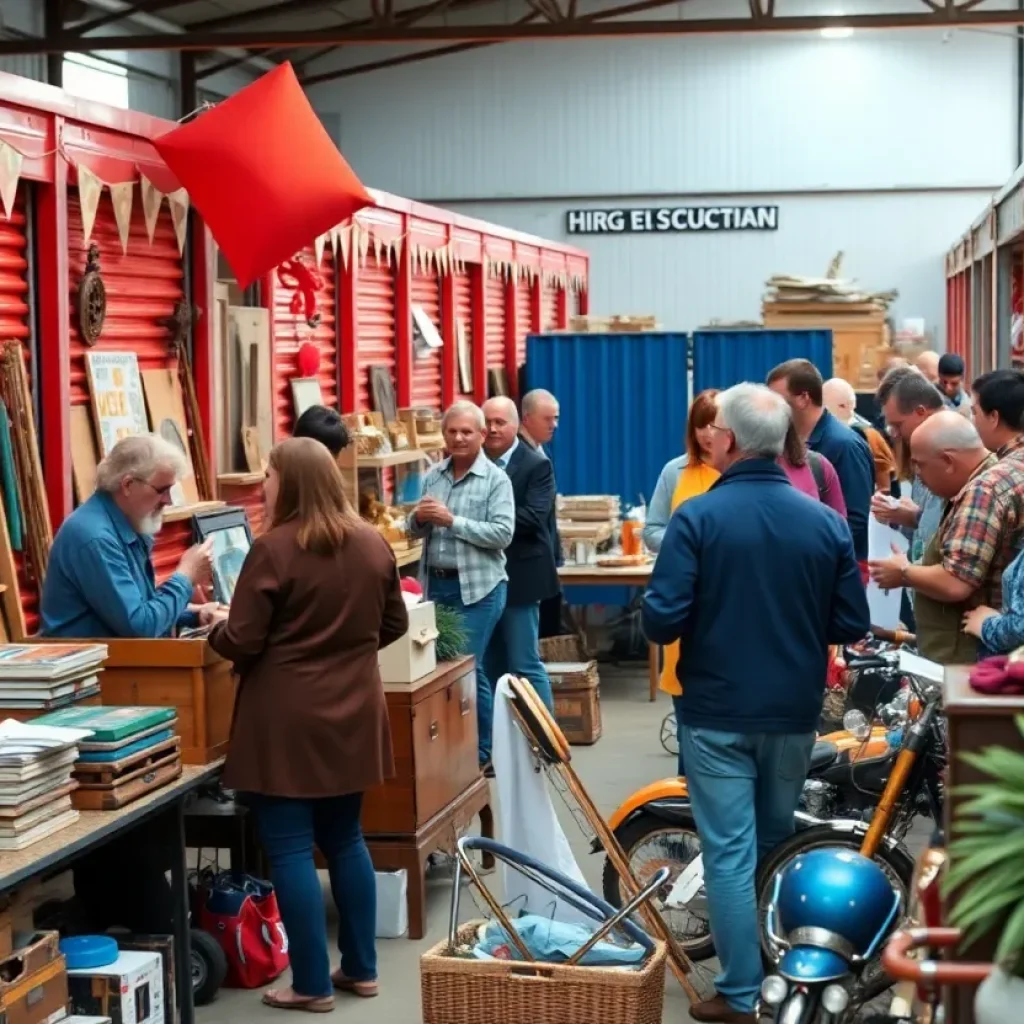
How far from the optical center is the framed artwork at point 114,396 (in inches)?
272

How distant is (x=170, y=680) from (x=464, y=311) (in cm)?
910

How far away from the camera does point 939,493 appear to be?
5.63 meters

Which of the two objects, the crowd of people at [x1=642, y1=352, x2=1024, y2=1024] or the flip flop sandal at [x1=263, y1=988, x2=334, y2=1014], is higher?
the crowd of people at [x1=642, y1=352, x2=1024, y2=1024]

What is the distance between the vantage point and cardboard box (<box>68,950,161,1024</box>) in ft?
15.4

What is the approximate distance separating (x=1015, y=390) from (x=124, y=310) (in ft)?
11.5

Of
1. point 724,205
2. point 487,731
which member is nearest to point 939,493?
point 487,731

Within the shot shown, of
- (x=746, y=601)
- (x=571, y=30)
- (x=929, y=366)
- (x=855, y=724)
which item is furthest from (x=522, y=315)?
(x=746, y=601)

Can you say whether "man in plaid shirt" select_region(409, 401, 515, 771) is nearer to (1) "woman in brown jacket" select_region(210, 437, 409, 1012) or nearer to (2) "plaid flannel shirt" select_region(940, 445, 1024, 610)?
(1) "woman in brown jacket" select_region(210, 437, 409, 1012)

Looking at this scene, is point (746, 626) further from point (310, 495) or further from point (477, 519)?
point (477, 519)

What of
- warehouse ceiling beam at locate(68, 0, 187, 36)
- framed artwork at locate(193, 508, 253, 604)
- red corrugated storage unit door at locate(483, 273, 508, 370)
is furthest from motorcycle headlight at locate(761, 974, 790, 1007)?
warehouse ceiling beam at locate(68, 0, 187, 36)

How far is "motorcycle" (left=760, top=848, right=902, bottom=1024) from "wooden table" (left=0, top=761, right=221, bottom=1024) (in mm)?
1736

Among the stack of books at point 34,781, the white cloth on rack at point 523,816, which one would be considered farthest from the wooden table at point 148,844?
the white cloth on rack at point 523,816

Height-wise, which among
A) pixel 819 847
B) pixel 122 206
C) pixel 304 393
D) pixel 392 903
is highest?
pixel 122 206

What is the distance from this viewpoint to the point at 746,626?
497cm
